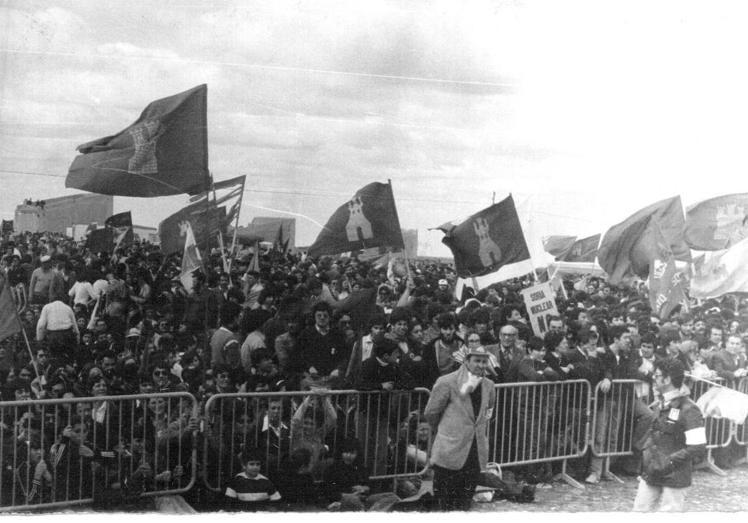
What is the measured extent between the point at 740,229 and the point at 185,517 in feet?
14.7

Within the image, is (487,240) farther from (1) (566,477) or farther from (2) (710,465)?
(2) (710,465)

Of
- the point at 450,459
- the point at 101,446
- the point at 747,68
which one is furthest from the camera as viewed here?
A: the point at 747,68

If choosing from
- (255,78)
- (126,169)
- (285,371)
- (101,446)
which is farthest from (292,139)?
(101,446)

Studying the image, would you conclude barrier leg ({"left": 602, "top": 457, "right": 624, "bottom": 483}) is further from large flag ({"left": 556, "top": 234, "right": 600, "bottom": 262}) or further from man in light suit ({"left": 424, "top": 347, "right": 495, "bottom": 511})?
large flag ({"left": 556, "top": 234, "right": 600, "bottom": 262})

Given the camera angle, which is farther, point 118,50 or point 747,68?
point 747,68

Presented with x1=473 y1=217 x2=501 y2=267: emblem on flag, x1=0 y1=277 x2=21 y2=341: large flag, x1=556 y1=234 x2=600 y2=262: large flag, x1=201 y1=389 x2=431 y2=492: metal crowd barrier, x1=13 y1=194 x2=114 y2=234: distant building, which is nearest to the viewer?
x1=0 y1=277 x2=21 y2=341: large flag

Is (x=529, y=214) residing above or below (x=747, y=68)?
below

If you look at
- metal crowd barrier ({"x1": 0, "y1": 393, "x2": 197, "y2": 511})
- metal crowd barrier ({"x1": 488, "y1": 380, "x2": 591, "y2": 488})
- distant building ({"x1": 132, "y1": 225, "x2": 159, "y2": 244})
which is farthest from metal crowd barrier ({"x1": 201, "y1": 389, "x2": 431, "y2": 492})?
distant building ({"x1": 132, "y1": 225, "x2": 159, "y2": 244})

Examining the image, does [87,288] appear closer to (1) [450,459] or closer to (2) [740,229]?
(1) [450,459]

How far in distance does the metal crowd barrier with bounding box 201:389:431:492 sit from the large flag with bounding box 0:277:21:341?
4.25 feet

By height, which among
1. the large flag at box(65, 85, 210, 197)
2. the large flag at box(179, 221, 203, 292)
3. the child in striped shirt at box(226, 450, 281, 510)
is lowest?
the child in striped shirt at box(226, 450, 281, 510)

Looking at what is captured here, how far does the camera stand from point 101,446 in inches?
224

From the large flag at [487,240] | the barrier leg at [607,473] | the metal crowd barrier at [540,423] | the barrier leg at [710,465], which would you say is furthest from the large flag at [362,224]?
the barrier leg at [710,465]

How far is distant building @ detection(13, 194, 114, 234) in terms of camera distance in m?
5.67
